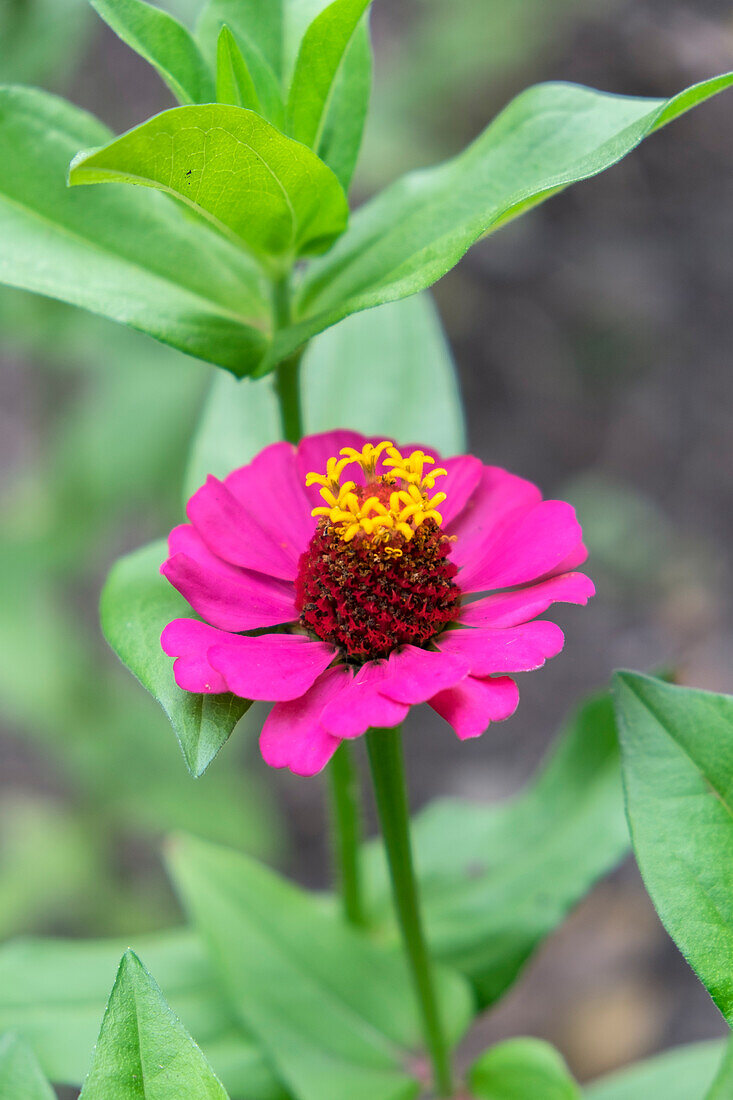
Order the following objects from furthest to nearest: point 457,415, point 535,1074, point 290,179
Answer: point 457,415, point 535,1074, point 290,179

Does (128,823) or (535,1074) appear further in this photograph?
(128,823)

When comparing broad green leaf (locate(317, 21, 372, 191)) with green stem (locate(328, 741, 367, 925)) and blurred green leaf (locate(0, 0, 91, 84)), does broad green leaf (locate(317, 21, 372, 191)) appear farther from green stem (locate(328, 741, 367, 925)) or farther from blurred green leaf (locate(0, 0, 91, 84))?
blurred green leaf (locate(0, 0, 91, 84))

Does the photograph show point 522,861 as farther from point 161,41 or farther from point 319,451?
point 161,41

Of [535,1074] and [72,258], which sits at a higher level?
[72,258]

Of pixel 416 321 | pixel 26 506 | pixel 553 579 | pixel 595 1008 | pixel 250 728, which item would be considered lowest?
pixel 595 1008

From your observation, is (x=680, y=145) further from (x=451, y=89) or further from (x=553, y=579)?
(x=553, y=579)

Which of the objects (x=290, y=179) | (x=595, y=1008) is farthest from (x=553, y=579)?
(x=595, y=1008)
